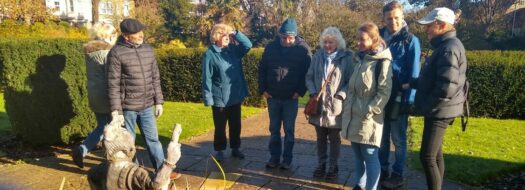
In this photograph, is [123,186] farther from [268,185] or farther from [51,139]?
[51,139]

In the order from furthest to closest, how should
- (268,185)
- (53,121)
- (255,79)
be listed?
1. (255,79)
2. (53,121)
3. (268,185)

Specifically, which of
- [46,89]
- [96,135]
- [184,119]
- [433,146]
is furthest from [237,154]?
[184,119]

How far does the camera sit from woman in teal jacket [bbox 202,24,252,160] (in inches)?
187

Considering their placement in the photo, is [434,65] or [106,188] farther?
[434,65]

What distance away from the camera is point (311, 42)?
819 inches

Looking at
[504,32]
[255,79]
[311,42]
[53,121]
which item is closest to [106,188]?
[53,121]

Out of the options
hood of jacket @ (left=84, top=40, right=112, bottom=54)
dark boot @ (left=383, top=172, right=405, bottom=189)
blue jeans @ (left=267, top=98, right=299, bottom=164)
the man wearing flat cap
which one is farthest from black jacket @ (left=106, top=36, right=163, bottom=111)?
dark boot @ (left=383, top=172, right=405, bottom=189)

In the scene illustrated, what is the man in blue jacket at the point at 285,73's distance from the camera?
177 inches

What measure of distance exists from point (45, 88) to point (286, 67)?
3505 millimetres

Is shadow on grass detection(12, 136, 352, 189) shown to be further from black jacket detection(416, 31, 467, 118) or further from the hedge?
the hedge

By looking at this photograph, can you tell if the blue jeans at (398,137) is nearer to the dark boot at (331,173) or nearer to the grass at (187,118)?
the dark boot at (331,173)

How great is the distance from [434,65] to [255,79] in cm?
750

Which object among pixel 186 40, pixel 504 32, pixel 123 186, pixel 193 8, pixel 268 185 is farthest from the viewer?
pixel 193 8

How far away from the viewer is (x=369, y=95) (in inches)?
145
